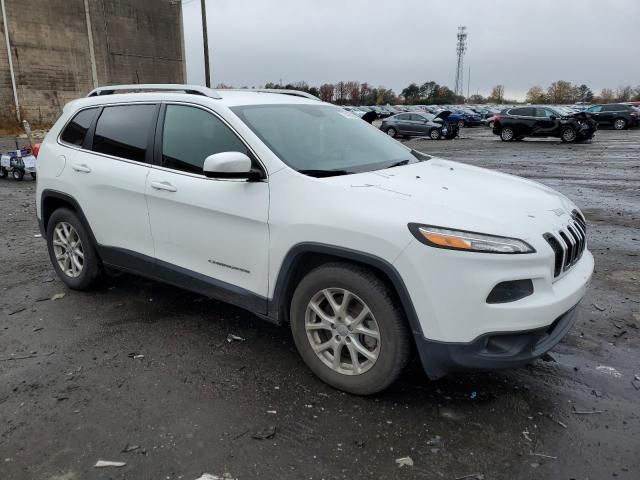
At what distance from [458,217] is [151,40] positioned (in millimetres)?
43941

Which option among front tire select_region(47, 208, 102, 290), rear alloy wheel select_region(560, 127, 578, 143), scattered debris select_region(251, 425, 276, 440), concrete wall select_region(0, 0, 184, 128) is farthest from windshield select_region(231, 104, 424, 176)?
concrete wall select_region(0, 0, 184, 128)

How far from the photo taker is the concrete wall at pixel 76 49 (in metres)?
34.1

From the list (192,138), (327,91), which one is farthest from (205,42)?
(327,91)

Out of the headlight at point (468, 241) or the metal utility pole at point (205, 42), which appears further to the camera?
the metal utility pole at point (205, 42)

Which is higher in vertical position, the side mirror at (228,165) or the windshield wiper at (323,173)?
the side mirror at (228,165)

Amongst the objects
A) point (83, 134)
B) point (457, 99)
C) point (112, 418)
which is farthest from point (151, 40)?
point (457, 99)

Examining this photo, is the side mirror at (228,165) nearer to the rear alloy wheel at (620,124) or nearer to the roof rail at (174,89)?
the roof rail at (174,89)

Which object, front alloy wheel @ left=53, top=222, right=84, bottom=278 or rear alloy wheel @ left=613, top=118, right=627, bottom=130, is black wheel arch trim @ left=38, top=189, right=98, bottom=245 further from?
rear alloy wheel @ left=613, top=118, right=627, bottom=130

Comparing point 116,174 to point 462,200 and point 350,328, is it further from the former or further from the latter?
point 462,200

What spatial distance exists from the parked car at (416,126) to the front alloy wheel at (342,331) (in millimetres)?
28202

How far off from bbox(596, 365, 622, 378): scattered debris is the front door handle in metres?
3.16

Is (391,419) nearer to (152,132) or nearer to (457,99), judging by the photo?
(152,132)

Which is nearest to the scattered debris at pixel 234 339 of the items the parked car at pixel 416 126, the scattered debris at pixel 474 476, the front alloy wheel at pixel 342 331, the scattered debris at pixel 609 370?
the front alloy wheel at pixel 342 331

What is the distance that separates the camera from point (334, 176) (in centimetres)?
333
